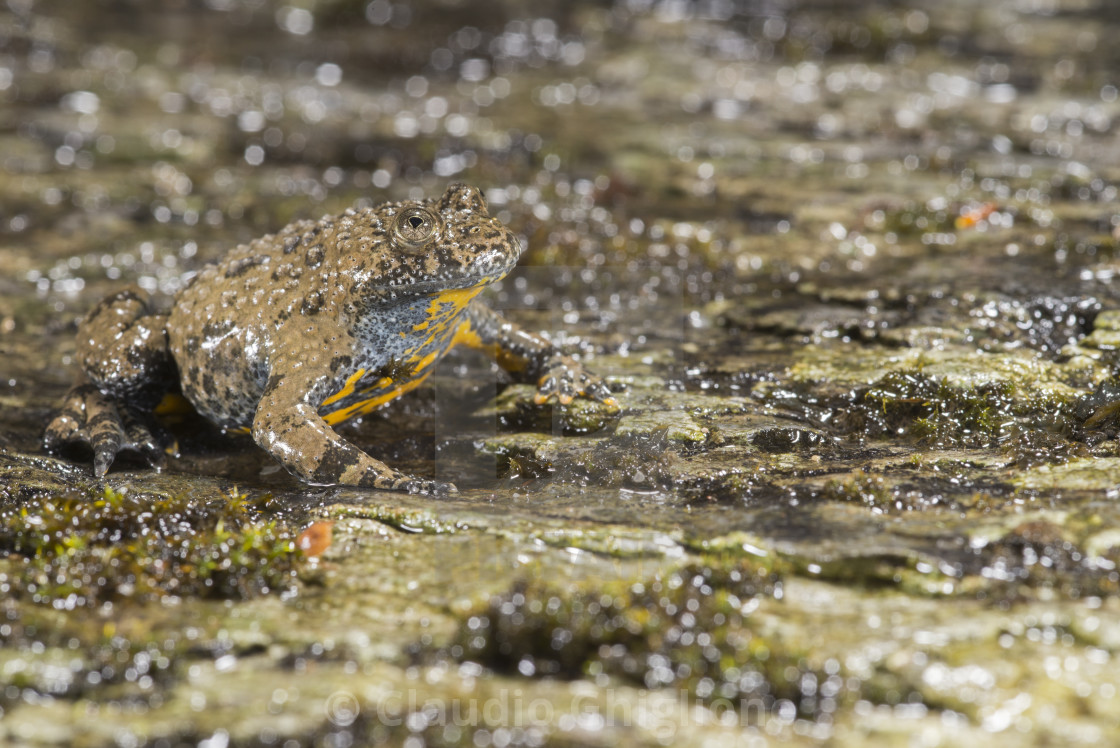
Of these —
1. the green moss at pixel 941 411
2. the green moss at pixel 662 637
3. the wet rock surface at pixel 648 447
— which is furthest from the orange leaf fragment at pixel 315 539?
the green moss at pixel 941 411

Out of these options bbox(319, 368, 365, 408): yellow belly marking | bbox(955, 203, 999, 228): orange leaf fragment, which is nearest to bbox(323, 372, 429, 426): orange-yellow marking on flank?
bbox(319, 368, 365, 408): yellow belly marking

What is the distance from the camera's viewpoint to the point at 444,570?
3146 millimetres

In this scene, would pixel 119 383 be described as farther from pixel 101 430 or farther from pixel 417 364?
pixel 417 364

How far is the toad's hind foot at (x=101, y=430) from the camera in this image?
4145 millimetres

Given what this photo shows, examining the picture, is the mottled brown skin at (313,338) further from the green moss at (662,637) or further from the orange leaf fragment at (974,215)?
the orange leaf fragment at (974,215)

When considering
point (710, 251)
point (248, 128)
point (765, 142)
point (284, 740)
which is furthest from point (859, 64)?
point (284, 740)

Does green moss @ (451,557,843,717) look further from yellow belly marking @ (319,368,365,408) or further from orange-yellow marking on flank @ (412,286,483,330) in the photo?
yellow belly marking @ (319,368,365,408)

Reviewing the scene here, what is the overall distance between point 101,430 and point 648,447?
2568 mm

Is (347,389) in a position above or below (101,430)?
above

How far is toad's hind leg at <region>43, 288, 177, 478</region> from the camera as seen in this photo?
168 inches

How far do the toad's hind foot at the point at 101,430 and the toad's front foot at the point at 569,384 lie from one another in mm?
1896

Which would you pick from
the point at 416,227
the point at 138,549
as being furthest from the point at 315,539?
the point at 416,227

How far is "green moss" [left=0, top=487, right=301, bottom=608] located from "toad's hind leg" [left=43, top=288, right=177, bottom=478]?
Result: 75 centimetres

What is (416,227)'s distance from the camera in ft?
12.5
